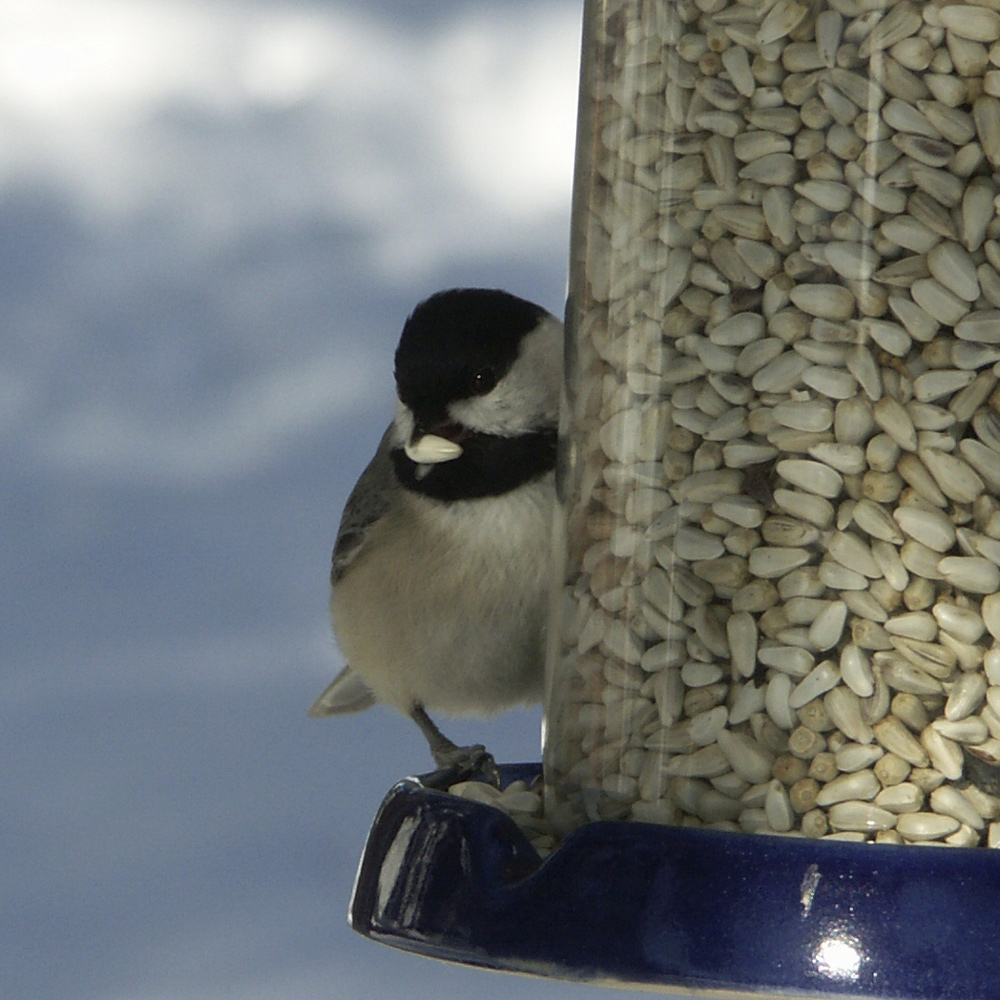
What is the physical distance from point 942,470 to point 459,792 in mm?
459

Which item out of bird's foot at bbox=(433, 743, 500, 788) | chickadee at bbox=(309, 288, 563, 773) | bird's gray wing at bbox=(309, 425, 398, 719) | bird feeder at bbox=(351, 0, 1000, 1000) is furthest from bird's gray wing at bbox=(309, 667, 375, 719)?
bird feeder at bbox=(351, 0, 1000, 1000)

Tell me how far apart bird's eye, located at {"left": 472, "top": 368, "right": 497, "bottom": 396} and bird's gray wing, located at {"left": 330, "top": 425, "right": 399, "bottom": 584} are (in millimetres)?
231

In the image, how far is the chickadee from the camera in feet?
4.52

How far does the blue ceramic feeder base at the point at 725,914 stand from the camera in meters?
0.90

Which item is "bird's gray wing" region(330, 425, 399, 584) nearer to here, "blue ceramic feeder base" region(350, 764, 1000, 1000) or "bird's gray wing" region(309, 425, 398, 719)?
"bird's gray wing" region(309, 425, 398, 719)

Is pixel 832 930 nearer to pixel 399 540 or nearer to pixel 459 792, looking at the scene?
pixel 459 792

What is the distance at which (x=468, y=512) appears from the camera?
56.6 inches

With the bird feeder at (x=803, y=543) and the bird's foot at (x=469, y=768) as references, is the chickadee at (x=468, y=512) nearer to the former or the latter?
the bird's foot at (x=469, y=768)

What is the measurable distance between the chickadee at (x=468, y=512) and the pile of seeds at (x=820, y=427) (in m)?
0.32

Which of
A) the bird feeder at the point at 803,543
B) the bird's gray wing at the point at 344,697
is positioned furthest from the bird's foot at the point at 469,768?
the bird's gray wing at the point at 344,697

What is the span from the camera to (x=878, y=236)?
38.4 inches

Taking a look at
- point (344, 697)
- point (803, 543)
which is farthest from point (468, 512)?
point (344, 697)

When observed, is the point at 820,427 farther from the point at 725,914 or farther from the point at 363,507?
the point at 363,507

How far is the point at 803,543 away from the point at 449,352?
466mm
